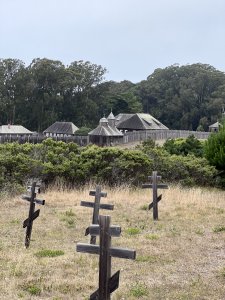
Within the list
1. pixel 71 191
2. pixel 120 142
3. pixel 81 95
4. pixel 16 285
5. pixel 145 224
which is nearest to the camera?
pixel 16 285

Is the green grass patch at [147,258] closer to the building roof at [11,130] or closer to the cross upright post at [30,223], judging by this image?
the cross upright post at [30,223]

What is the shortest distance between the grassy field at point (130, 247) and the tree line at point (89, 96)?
6089 cm

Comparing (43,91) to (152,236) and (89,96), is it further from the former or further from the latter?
(152,236)

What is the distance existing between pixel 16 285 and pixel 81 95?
73.5 metres

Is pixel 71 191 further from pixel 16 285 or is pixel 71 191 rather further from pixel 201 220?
pixel 16 285

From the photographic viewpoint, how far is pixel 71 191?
1844 centimetres

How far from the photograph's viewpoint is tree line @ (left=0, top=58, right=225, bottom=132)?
7512cm

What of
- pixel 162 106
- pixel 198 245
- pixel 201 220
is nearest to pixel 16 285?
pixel 198 245

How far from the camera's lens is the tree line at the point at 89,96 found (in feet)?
246

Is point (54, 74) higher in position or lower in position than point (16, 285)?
higher

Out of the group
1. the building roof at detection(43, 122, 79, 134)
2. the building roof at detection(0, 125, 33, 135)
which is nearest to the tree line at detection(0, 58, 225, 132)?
the building roof at detection(43, 122, 79, 134)

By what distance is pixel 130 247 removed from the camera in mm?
10000

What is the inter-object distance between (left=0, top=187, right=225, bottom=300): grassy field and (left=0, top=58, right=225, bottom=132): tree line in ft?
200

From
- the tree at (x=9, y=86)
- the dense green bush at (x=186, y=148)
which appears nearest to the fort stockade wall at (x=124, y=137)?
the dense green bush at (x=186, y=148)
